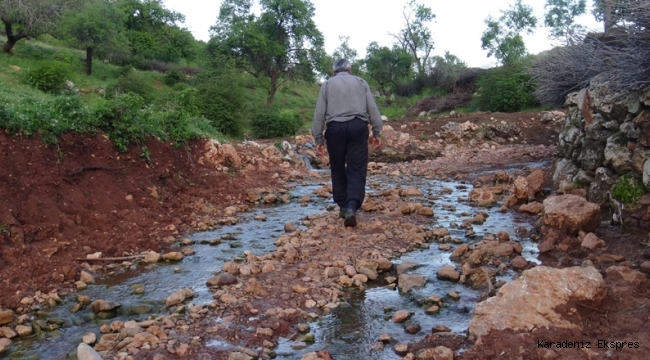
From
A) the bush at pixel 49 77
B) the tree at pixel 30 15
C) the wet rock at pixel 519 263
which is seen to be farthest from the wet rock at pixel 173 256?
the tree at pixel 30 15

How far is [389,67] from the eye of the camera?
124 ft

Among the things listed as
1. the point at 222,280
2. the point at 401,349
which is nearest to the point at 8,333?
the point at 222,280

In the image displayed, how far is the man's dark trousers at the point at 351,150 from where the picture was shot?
6027 mm

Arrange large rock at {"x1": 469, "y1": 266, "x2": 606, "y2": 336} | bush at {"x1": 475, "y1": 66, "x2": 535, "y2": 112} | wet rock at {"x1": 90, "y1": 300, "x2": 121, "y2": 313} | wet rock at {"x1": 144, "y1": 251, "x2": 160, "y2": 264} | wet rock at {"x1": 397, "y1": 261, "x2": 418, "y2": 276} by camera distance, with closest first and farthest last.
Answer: large rock at {"x1": 469, "y1": 266, "x2": 606, "y2": 336} → wet rock at {"x1": 90, "y1": 300, "x2": 121, "y2": 313} → wet rock at {"x1": 397, "y1": 261, "x2": 418, "y2": 276} → wet rock at {"x1": 144, "y1": 251, "x2": 160, "y2": 264} → bush at {"x1": 475, "y1": 66, "x2": 535, "y2": 112}

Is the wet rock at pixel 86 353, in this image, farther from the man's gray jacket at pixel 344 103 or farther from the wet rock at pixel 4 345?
the man's gray jacket at pixel 344 103

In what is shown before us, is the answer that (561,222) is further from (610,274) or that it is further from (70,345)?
(70,345)

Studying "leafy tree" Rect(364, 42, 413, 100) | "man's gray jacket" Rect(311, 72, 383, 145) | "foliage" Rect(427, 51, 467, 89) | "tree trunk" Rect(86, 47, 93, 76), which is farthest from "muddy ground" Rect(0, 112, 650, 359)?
"leafy tree" Rect(364, 42, 413, 100)

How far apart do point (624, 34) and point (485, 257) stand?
3272 mm

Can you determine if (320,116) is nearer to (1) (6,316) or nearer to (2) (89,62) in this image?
(1) (6,316)

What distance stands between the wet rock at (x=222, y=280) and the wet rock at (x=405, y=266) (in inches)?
59.3

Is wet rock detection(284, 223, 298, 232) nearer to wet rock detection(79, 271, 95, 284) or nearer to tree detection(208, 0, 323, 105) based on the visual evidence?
wet rock detection(79, 271, 95, 284)

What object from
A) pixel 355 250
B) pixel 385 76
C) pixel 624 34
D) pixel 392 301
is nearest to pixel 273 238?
pixel 355 250

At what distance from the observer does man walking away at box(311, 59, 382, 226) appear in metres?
5.99

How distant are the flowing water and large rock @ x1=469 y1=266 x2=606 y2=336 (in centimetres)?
29
